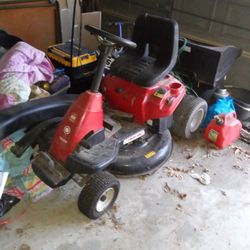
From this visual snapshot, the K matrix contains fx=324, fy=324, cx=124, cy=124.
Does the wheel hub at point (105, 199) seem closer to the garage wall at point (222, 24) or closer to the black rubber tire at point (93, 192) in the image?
the black rubber tire at point (93, 192)

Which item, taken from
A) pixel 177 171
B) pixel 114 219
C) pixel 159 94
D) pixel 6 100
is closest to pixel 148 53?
pixel 159 94

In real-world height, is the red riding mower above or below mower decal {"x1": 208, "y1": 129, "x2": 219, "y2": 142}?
above

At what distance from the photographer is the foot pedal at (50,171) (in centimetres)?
140

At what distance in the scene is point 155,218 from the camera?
62.0 inches

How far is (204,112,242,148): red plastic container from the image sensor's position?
6.61 feet

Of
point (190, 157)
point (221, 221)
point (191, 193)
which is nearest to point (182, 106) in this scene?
point (190, 157)

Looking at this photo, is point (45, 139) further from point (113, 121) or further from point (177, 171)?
point (177, 171)

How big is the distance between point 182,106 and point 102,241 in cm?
100

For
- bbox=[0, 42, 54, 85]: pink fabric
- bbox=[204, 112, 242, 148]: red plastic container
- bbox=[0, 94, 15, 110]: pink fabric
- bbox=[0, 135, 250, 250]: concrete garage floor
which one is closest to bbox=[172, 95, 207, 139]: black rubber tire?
bbox=[204, 112, 242, 148]: red plastic container

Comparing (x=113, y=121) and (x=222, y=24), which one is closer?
(x=113, y=121)

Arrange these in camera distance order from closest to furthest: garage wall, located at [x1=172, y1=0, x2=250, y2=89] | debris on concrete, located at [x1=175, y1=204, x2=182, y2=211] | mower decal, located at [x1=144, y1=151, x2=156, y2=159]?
debris on concrete, located at [x1=175, y1=204, x2=182, y2=211] → mower decal, located at [x1=144, y1=151, x2=156, y2=159] → garage wall, located at [x1=172, y1=0, x2=250, y2=89]

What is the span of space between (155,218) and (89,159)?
47cm

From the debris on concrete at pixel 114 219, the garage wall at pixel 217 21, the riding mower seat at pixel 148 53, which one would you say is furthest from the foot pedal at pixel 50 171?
the garage wall at pixel 217 21

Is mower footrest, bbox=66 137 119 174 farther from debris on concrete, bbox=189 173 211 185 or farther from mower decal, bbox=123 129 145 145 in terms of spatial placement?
debris on concrete, bbox=189 173 211 185
